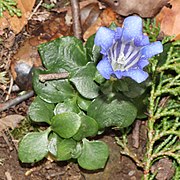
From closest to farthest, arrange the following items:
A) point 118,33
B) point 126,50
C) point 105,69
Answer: point 105,69
point 118,33
point 126,50

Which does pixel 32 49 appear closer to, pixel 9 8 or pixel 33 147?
pixel 9 8

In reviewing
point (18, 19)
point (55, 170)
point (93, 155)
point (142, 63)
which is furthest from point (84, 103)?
point (18, 19)

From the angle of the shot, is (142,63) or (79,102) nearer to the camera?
(142,63)

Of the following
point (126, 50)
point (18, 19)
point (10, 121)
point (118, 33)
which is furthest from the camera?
point (18, 19)

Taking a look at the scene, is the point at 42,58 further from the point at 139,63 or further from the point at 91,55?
the point at 139,63

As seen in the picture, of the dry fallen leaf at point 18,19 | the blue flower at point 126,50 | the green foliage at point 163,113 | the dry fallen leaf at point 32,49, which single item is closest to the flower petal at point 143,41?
the blue flower at point 126,50

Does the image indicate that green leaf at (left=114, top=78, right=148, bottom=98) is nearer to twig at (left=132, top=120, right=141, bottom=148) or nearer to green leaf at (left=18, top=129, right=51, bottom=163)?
twig at (left=132, top=120, right=141, bottom=148)
